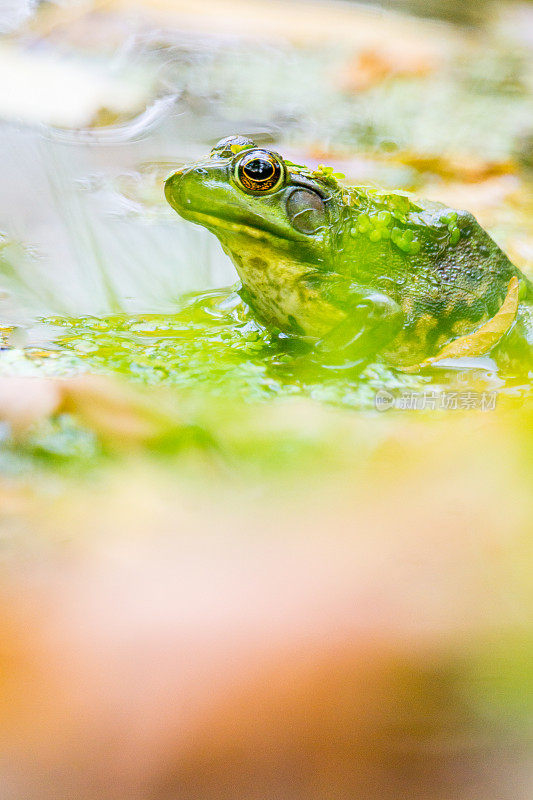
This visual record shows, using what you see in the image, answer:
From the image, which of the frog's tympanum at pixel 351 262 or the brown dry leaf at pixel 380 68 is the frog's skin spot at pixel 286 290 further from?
the brown dry leaf at pixel 380 68

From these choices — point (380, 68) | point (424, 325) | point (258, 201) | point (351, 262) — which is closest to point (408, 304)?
point (424, 325)

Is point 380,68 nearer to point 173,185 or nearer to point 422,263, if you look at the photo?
point 422,263

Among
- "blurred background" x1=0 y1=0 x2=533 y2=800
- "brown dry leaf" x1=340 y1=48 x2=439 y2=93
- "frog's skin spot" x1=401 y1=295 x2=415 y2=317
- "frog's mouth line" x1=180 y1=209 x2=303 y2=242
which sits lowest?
"blurred background" x1=0 y1=0 x2=533 y2=800

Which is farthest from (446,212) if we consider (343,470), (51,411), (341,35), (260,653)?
(341,35)

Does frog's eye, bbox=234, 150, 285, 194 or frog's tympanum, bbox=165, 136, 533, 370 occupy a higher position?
frog's eye, bbox=234, 150, 285, 194

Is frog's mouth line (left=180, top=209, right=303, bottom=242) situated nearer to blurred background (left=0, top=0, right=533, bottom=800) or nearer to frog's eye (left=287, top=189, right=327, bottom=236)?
frog's eye (left=287, top=189, right=327, bottom=236)

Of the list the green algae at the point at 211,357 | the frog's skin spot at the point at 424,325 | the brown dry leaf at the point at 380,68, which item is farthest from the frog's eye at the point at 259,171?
the brown dry leaf at the point at 380,68

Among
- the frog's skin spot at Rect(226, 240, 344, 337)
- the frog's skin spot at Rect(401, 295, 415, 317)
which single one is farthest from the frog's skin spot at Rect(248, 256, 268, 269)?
the frog's skin spot at Rect(401, 295, 415, 317)

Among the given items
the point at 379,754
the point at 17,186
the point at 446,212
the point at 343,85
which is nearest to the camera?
the point at 379,754

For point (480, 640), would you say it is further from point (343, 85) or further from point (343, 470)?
point (343, 85)
